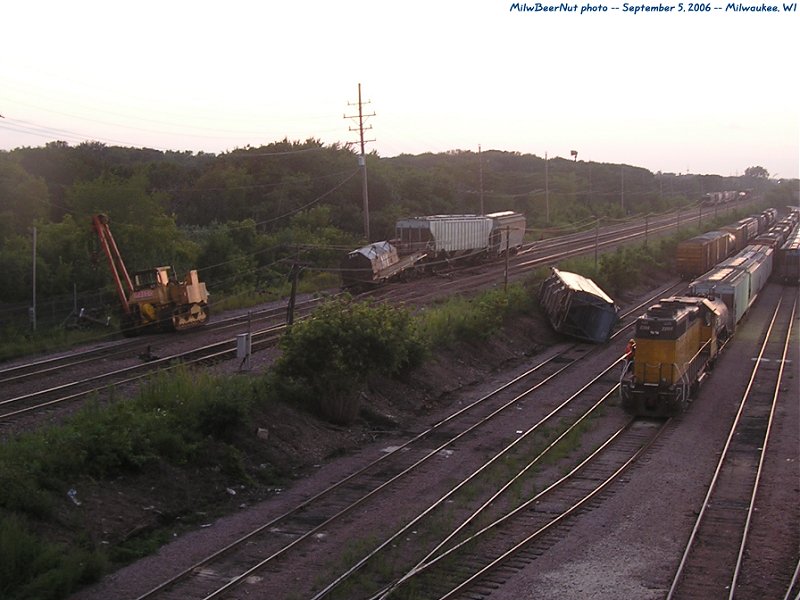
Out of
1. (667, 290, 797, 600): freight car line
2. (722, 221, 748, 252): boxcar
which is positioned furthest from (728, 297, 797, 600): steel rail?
(722, 221, 748, 252): boxcar

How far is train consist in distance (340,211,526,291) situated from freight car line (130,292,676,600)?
1684 cm

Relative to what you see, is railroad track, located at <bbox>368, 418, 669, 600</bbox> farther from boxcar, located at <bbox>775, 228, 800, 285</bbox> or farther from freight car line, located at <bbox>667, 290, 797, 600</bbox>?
boxcar, located at <bbox>775, 228, 800, 285</bbox>

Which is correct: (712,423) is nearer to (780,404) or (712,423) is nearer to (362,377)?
(780,404)

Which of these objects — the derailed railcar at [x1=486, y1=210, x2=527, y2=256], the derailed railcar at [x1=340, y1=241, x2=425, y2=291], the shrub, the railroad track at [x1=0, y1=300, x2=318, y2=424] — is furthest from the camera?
the derailed railcar at [x1=486, y1=210, x2=527, y2=256]

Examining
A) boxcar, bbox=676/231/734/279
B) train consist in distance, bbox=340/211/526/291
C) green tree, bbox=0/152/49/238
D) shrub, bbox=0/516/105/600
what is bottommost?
shrub, bbox=0/516/105/600

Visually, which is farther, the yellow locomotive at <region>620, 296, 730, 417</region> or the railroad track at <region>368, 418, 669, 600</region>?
the yellow locomotive at <region>620, 296, 730, 417</region>

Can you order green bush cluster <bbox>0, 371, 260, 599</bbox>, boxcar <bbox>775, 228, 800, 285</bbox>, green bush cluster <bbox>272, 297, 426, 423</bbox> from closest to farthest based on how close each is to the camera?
1. green bush cluster <bbox>0, 371, 260, 599</bbox>
2. green bush cluster <bbox>272, 297, 426, 423</bbox>
3. boxcar <bbox>775, 228, 800, 285</bbox>

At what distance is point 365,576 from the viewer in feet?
39.7

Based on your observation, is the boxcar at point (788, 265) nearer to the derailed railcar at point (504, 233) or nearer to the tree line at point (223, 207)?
the derailed railcar at point (504, 233)

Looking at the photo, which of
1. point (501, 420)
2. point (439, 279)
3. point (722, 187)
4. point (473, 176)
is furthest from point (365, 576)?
point (722, 187)

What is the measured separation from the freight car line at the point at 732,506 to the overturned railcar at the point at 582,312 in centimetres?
769

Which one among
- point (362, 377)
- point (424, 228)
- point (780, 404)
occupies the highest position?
point (424, 228)

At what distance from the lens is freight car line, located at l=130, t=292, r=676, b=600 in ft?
39.4

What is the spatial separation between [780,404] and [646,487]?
9.22 m
